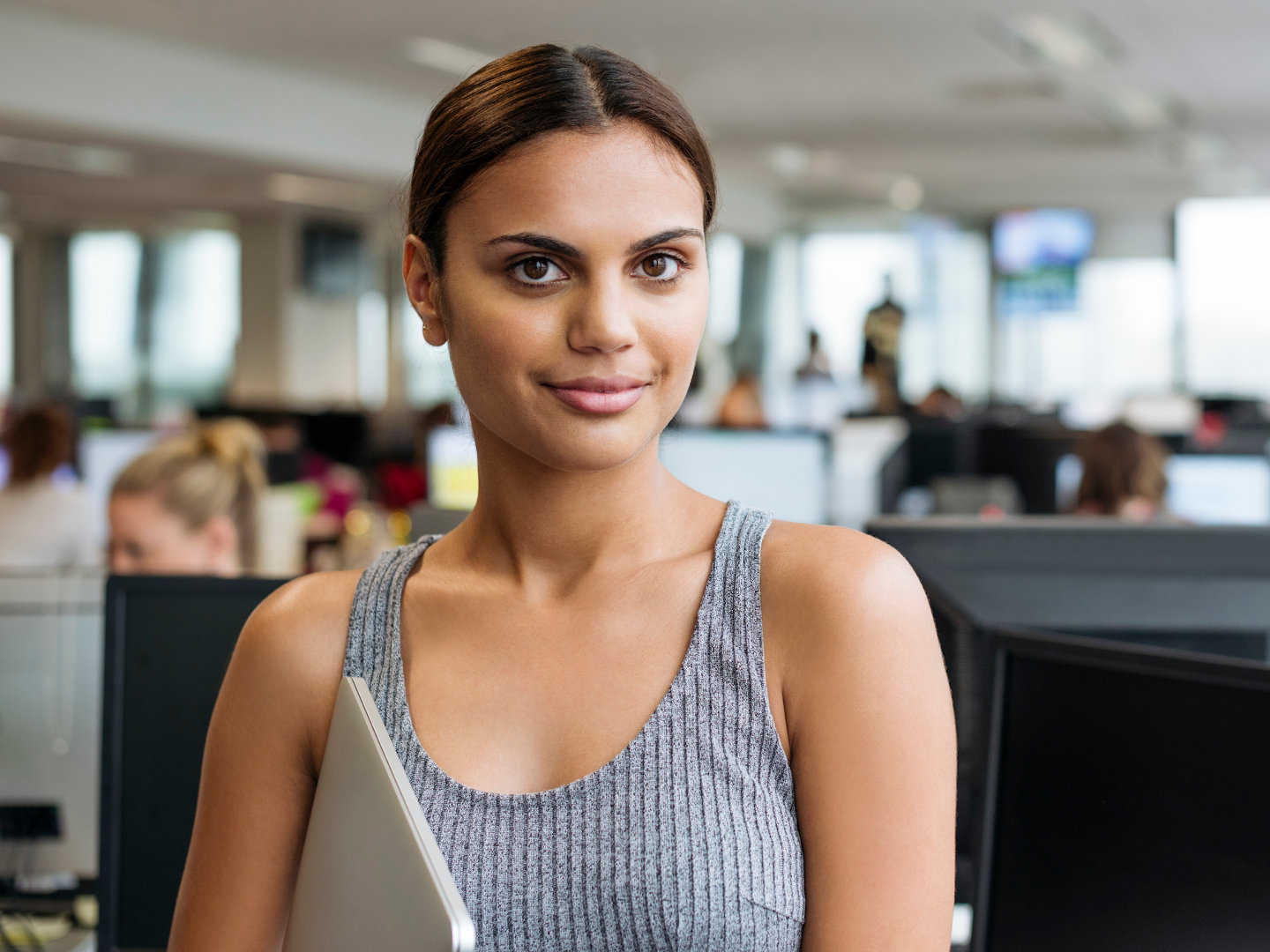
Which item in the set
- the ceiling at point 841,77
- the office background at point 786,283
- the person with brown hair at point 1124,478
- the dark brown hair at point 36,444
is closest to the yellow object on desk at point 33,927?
the office background at point 786,283

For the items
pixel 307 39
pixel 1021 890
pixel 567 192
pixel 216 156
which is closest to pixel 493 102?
pixel 567 192

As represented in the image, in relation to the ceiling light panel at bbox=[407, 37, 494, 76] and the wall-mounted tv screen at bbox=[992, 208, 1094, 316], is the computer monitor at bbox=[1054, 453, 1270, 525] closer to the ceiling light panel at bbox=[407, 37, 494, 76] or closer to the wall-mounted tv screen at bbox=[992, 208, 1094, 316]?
the ceiling light panel at bbox=[407, 37, 494, 76]

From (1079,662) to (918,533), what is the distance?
432 mm

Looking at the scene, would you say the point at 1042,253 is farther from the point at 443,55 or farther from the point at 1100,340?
the point at 443,55

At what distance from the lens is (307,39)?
20.5 feet

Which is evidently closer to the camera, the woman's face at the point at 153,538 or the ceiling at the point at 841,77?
the woman's face at the point at 153,538

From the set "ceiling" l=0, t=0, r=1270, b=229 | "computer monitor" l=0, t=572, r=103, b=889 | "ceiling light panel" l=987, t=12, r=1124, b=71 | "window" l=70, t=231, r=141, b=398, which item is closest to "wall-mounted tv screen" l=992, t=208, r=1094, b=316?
"ceiling" l=0, t=0, r=1270, b=229

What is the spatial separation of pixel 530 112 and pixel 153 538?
1.86 metres

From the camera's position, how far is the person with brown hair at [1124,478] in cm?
362

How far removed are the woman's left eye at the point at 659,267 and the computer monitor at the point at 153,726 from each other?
0.71 m

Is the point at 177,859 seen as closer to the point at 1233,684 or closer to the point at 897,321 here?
the point at 1233,684

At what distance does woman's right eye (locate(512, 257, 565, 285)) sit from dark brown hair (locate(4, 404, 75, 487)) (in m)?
3.67

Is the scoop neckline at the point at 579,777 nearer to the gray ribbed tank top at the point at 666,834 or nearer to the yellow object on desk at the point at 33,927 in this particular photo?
the gray ribbed tank top at the point at 666,834

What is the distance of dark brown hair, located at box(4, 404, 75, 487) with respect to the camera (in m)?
4.05
